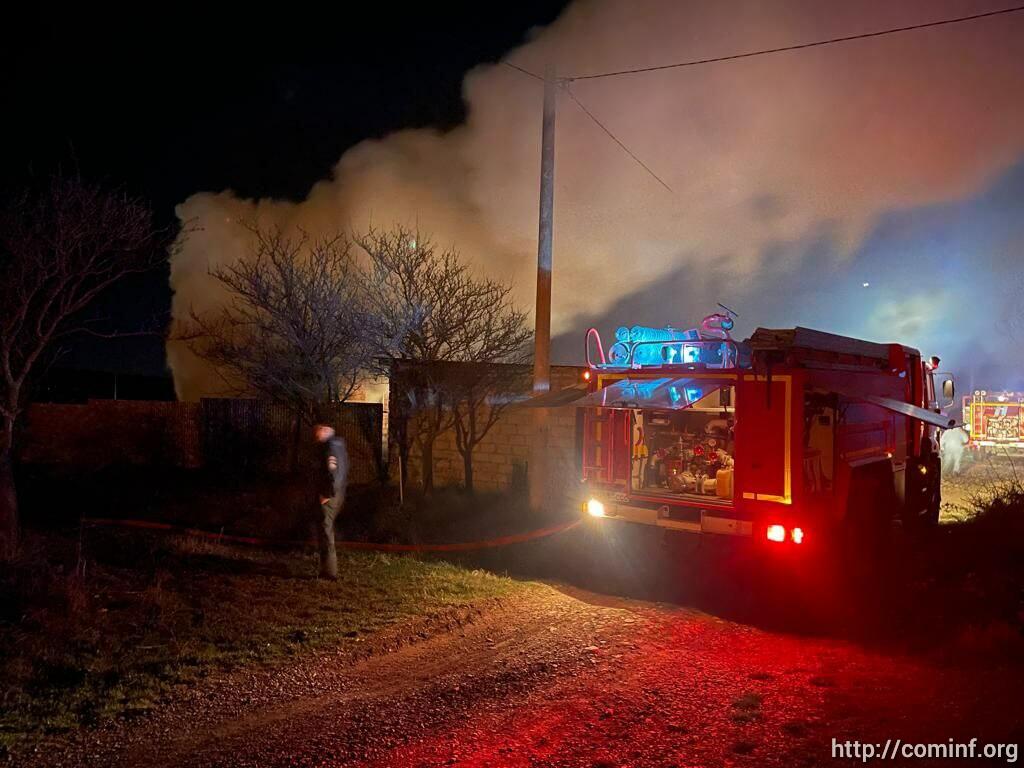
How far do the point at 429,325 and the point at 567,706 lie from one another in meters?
8.68

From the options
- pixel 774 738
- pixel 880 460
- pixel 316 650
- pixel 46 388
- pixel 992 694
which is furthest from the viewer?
pixel 46 388

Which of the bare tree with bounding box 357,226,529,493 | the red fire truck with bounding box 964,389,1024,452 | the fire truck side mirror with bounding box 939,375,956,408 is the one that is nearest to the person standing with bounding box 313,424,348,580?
the bare tree with bounding box 357,226,529,493

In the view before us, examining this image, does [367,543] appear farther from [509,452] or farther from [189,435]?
[189,435]

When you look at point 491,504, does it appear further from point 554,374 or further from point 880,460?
point 880,460

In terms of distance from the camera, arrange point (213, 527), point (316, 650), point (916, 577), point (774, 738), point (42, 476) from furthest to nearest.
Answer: point (42, 476)
point (213, 527)
point (916, 577)
point (316, 650)
point (774, 738)

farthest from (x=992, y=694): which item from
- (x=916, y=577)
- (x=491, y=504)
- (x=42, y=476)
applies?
(x=42, y=476)

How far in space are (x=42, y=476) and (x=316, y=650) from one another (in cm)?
1426

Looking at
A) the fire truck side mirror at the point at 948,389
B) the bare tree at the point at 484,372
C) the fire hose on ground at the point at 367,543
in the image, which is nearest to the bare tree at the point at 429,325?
the bare tree at the point at 484,372

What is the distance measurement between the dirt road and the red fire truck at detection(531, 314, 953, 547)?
1.38 meters

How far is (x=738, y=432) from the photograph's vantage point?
7.21 metres

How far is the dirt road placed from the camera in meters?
4.20

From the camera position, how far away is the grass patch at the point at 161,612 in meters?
4.92

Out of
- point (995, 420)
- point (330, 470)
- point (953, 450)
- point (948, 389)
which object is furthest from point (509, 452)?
point (995, 420)

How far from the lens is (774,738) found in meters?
4.30
